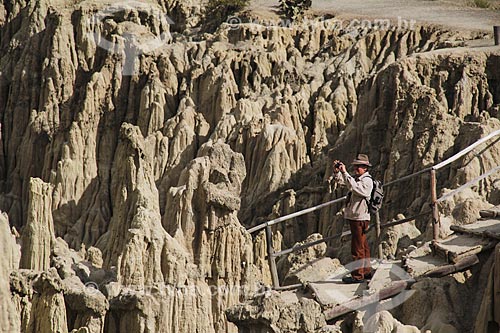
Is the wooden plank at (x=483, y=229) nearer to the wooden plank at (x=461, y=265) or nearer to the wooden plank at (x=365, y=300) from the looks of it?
the wooden plank at (x=461, y=265)

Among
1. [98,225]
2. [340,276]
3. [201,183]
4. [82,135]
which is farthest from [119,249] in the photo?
[82,135]

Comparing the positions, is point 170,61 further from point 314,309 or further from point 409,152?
point 314,309

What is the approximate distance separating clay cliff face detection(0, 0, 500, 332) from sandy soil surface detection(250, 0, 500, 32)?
1.36 metres

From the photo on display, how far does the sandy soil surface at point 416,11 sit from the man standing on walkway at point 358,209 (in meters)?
21.7

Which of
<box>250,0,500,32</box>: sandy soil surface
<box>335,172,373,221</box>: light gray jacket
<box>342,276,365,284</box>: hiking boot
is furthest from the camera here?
<box>250,0,500,32</box>: sandy soil surface

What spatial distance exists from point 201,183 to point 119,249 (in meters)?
2.71

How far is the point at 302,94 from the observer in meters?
32.5

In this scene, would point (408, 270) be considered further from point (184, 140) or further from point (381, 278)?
point (184, 140)

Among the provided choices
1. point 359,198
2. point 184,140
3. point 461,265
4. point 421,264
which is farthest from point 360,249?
point 184,140

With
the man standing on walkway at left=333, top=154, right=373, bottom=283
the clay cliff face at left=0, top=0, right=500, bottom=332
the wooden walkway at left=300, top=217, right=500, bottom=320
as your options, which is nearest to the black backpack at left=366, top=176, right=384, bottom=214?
the man standing on walkway at left=333, top=154, right=373, bottom=283

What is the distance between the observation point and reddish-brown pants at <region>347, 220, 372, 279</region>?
11.0 metres

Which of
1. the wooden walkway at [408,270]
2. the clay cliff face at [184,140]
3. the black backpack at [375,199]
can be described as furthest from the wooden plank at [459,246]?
the clay cliff face at [184,140]

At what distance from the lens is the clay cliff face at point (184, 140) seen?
1330 cm

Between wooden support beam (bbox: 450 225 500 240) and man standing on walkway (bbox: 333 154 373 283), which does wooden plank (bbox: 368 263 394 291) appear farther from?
wooden support beam (bbox: 450 225 500 240)
